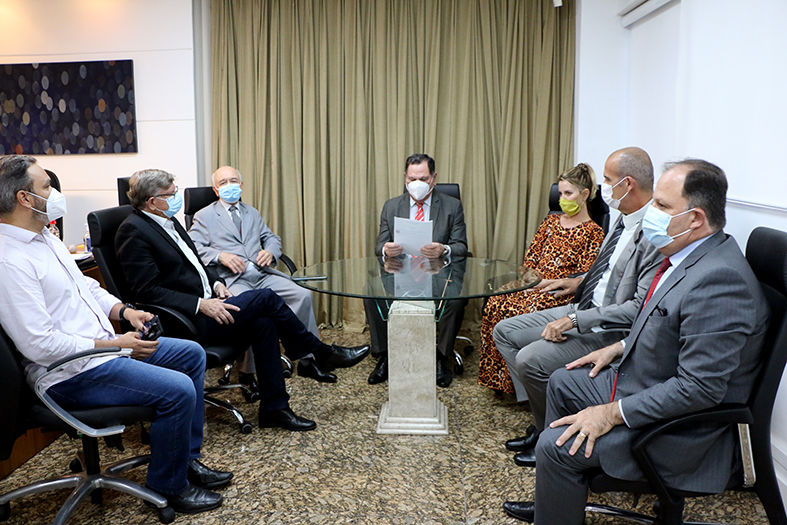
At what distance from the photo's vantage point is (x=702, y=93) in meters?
2.81

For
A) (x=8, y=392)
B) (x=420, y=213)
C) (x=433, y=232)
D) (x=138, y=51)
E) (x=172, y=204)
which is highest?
(x=138, y=51)

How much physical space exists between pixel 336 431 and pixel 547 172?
2648mm

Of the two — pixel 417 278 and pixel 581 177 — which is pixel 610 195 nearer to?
pixel 581 177

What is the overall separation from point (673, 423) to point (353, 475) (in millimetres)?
1447

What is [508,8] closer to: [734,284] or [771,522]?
[734,284]

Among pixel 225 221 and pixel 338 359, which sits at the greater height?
pixel 225 221

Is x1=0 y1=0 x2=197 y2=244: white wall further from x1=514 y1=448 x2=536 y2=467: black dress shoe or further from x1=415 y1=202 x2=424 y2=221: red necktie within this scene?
x1=514 y1=448 x2=536 y2=467: black dress shoe

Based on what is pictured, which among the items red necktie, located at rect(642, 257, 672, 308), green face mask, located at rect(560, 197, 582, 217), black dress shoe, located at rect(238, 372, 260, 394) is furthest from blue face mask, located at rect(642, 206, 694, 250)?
black dress shoe, located at rect(238, 372, 260, 394)

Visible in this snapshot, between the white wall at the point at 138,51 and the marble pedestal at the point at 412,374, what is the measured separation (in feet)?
7.75

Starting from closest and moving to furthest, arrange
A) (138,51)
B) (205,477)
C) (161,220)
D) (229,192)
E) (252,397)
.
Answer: (205,477), (161,220), (252,397), (229,192), (138,51)

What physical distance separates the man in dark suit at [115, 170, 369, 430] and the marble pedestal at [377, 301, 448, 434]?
41cm

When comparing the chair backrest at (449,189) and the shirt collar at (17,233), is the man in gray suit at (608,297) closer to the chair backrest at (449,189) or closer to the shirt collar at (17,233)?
the chair backrest at (449,189)

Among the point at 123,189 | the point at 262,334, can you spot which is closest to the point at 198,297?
the point at 262,334

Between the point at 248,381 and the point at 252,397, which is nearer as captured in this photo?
the point at 252,397
